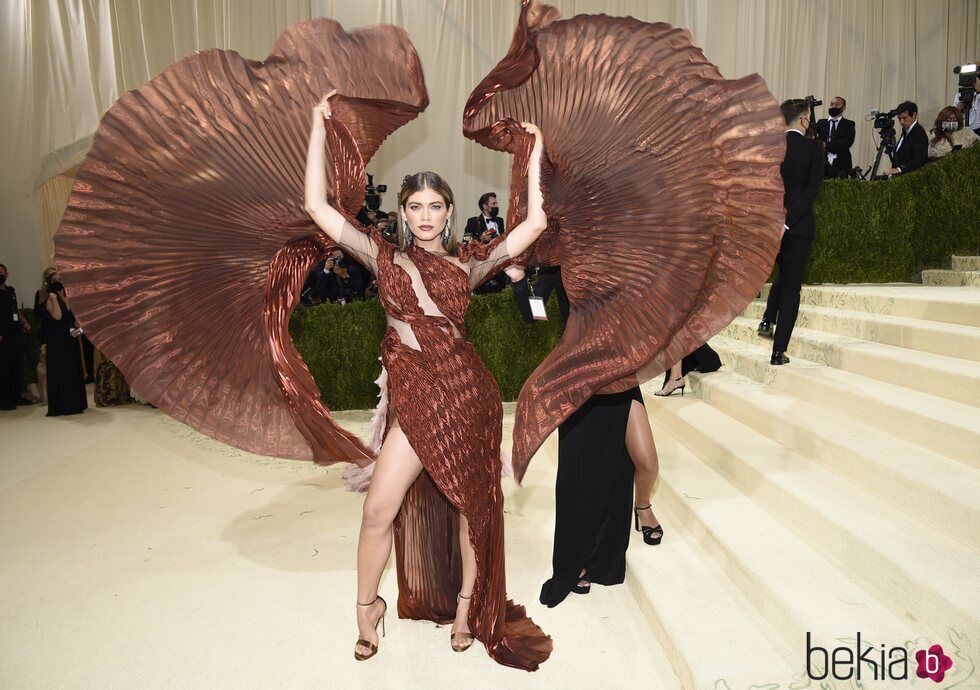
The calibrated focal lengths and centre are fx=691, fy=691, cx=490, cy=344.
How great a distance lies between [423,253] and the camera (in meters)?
2.46

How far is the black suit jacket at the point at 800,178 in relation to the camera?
15.6ft

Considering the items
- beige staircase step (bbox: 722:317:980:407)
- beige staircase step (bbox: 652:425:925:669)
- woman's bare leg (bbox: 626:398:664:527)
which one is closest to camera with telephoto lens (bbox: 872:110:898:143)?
beige staircase step (bbox: 722:317:980:407)

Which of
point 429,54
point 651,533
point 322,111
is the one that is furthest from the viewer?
point 429,54

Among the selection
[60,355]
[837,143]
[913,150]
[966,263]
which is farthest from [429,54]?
[966,263]

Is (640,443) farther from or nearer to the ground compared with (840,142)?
nearer to the ground

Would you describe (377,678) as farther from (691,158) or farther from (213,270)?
(691,158)

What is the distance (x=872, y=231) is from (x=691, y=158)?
528 centimetres

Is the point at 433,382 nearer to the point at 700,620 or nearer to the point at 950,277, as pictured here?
the point at 700,620

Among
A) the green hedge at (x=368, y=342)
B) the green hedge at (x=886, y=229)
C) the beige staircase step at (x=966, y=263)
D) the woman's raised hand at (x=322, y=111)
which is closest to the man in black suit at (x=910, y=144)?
the green hedge at (x=886, y=229)

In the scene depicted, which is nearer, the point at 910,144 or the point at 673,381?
the point at 673,381

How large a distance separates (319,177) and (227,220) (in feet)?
1.36

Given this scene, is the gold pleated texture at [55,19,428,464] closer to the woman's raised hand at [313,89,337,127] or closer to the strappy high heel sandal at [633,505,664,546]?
the woman's raised hand at [313,89,337,127]

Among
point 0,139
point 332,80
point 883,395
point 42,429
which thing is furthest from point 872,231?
point 0,139

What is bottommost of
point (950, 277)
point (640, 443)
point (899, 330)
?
point (640, 443)
